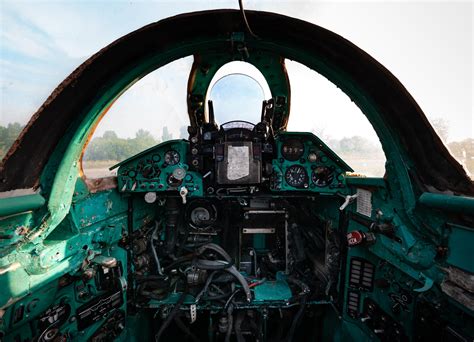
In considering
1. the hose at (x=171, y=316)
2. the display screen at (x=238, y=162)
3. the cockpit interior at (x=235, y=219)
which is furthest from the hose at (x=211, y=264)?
the display screen at (x=238, y=162)

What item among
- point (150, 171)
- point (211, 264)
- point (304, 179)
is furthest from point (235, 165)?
point (211, 264)

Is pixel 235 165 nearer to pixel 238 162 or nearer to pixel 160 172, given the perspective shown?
pixel 238 162

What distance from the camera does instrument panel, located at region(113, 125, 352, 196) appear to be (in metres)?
2.48

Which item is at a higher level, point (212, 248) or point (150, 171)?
point (150, 171)

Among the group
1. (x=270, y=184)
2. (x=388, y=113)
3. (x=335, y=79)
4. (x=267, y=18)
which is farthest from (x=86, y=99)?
(x=388, y=113)

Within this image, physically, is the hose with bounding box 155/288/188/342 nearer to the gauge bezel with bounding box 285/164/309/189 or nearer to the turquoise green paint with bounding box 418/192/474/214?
the gauge bezel with bounding box 285/164/309/189

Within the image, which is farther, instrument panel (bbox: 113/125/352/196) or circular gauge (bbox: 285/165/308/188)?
circular gauge (bbox: 285/165/308/188)

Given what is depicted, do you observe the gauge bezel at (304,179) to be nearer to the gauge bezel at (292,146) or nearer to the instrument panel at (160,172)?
the gauge bezel at (292,146)

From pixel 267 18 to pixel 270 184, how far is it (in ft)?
5.63

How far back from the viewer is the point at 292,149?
262 cm

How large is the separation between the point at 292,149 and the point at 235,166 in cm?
77

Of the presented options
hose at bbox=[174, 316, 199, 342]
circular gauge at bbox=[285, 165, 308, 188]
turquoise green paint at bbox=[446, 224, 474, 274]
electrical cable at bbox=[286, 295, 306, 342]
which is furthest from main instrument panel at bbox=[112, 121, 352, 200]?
hose at bbox=[174, 316, 199, 342]

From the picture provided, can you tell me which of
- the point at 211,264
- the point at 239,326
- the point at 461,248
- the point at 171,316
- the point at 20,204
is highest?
the point at 20,204

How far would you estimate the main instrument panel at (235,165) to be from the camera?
2.48 m
